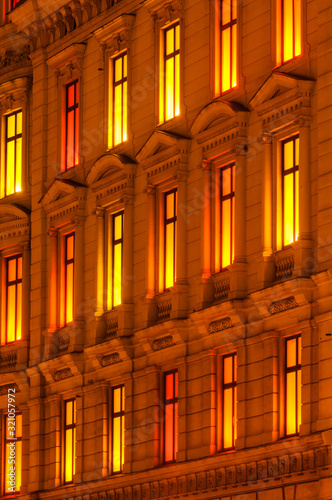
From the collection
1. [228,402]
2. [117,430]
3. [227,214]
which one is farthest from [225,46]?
[117,430]

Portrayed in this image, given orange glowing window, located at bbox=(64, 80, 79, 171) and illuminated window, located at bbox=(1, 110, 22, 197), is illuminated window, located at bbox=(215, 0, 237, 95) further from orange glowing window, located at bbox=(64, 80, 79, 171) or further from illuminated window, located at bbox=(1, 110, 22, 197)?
illuminated window, located at bbox=(1, 110, 22, 197)

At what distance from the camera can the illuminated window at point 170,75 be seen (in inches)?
1868

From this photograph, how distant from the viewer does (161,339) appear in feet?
153

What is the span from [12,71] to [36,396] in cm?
1036

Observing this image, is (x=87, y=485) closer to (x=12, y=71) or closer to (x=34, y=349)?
(x=34, y=349)

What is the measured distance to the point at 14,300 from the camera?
179ft

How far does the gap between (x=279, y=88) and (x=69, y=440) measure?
541 inches

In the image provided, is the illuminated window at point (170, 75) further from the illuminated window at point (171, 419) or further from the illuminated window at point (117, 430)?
the illuminated window at point (117, 430)

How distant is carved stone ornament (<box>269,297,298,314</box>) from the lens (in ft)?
136

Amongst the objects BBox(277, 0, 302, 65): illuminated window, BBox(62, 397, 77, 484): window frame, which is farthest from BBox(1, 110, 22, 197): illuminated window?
BBox(277, 0, 302, 65): illuminated window

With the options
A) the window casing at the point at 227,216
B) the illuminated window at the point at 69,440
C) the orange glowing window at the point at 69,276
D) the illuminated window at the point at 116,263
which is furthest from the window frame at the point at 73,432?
the window casing at the point at 227,216

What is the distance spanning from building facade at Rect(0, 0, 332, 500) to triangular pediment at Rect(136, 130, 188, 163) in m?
0.09

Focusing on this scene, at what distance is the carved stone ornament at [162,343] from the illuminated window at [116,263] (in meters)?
2.73

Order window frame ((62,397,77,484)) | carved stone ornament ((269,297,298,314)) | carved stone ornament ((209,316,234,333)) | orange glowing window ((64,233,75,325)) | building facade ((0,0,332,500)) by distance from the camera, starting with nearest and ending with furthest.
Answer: carved stone ornament ((269,297,298,314)) → building facade ((0,0,332,500)) → carved stone ornament ((209,316,234,333)) → window frame ((62,397,77,484)) → orange glowing window ((64,233,75,325))
